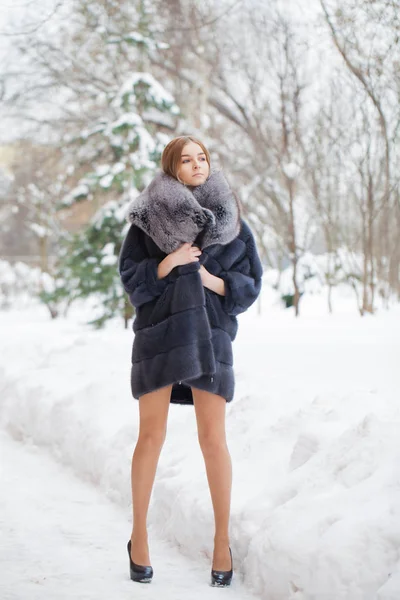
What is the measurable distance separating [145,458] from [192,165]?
1205 millimetres

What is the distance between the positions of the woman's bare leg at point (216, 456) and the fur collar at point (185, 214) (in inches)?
24.2

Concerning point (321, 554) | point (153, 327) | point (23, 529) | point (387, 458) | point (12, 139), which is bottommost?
point (23, 529)

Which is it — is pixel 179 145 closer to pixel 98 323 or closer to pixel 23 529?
pixel 23 529

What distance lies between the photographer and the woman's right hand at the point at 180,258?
11.1ft

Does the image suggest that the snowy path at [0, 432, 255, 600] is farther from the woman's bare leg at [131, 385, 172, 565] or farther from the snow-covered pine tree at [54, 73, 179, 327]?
the snow-covered pine tree at [54, 73, 179, 327]

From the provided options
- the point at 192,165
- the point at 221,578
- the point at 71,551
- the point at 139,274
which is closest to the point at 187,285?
the point at 139,274

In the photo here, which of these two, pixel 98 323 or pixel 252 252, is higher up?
pixel 252 252

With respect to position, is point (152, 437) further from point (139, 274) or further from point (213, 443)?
point (139, 274)

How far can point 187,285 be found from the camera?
3398 millimetres

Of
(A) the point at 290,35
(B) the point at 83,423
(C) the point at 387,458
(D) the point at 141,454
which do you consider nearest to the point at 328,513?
(C) the point at 387,458

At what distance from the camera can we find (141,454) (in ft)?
11.5

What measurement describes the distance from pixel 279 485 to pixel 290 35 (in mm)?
9327

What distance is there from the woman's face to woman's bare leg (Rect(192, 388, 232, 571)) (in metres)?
0.85

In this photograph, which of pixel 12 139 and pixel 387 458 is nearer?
pixel 387 458
